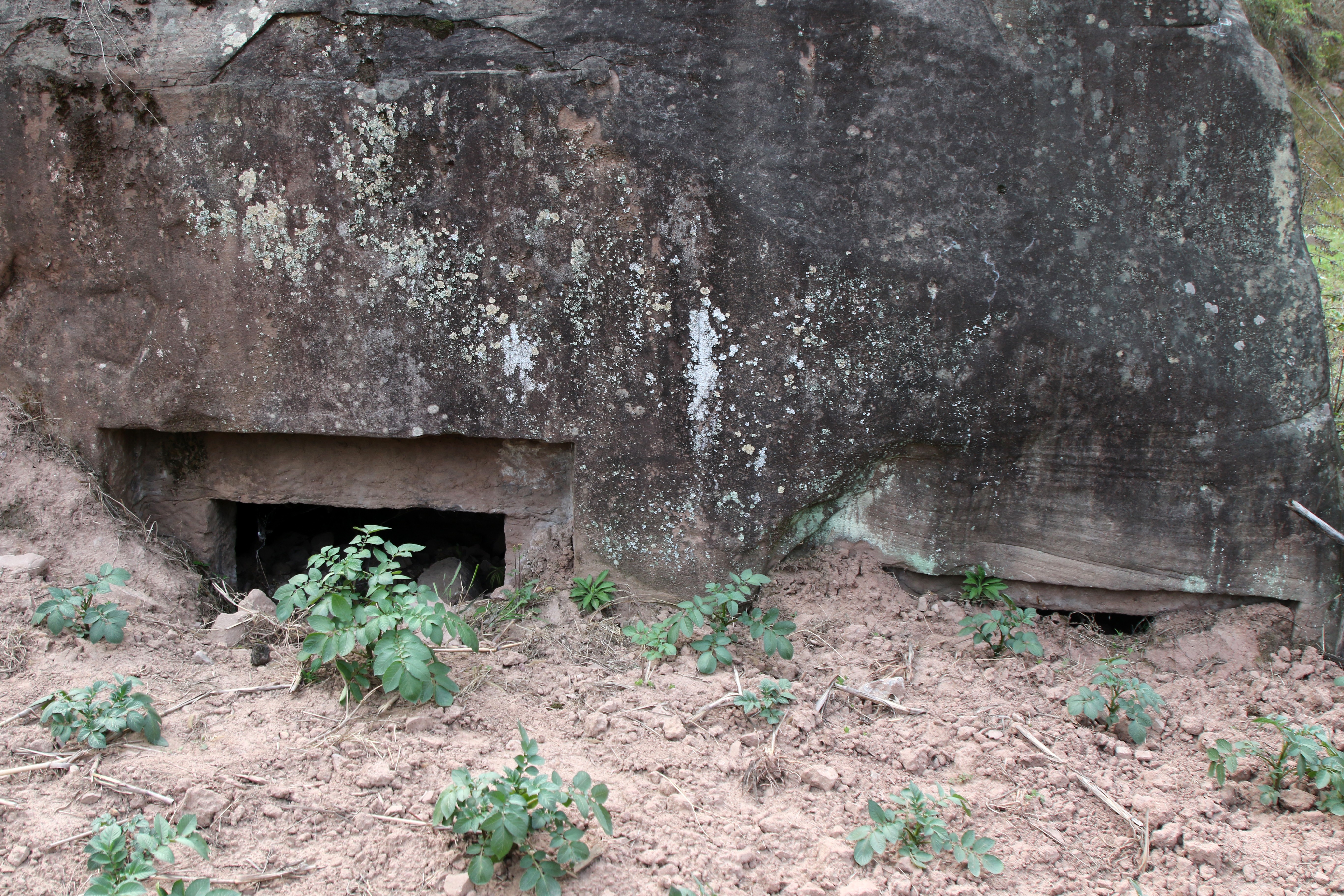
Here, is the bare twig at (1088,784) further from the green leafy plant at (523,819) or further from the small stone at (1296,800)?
the green leafy plant at (523,819)

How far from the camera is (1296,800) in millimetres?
1795

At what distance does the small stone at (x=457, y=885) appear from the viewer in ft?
4.67

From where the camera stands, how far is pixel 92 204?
2.30 m

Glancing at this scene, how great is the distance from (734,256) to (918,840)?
56.8 inches

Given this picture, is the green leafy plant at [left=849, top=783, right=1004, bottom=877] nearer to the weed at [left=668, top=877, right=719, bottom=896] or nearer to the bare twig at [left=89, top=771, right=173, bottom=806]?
the weed at [left=668, top=877, right=719, bottom=896]

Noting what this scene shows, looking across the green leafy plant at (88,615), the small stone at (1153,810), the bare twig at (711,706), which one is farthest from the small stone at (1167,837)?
the green leafy plant at (88,615)

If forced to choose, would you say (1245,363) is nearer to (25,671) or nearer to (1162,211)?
(1162,211)

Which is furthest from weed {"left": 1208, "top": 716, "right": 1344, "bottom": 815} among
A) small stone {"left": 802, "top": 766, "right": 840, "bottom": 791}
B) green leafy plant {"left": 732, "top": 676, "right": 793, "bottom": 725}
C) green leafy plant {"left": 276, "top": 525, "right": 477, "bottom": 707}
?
green leafy plant {"left": 276, "top": 525, "right": 477, "bottom": 707}

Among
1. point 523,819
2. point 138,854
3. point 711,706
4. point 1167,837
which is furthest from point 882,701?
point 138,854

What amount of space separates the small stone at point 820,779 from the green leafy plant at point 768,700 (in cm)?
17

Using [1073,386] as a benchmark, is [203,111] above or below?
above

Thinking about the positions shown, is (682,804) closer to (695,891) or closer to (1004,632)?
(695,891)

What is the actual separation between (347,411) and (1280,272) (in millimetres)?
2532

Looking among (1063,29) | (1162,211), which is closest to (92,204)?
(1063,29)
